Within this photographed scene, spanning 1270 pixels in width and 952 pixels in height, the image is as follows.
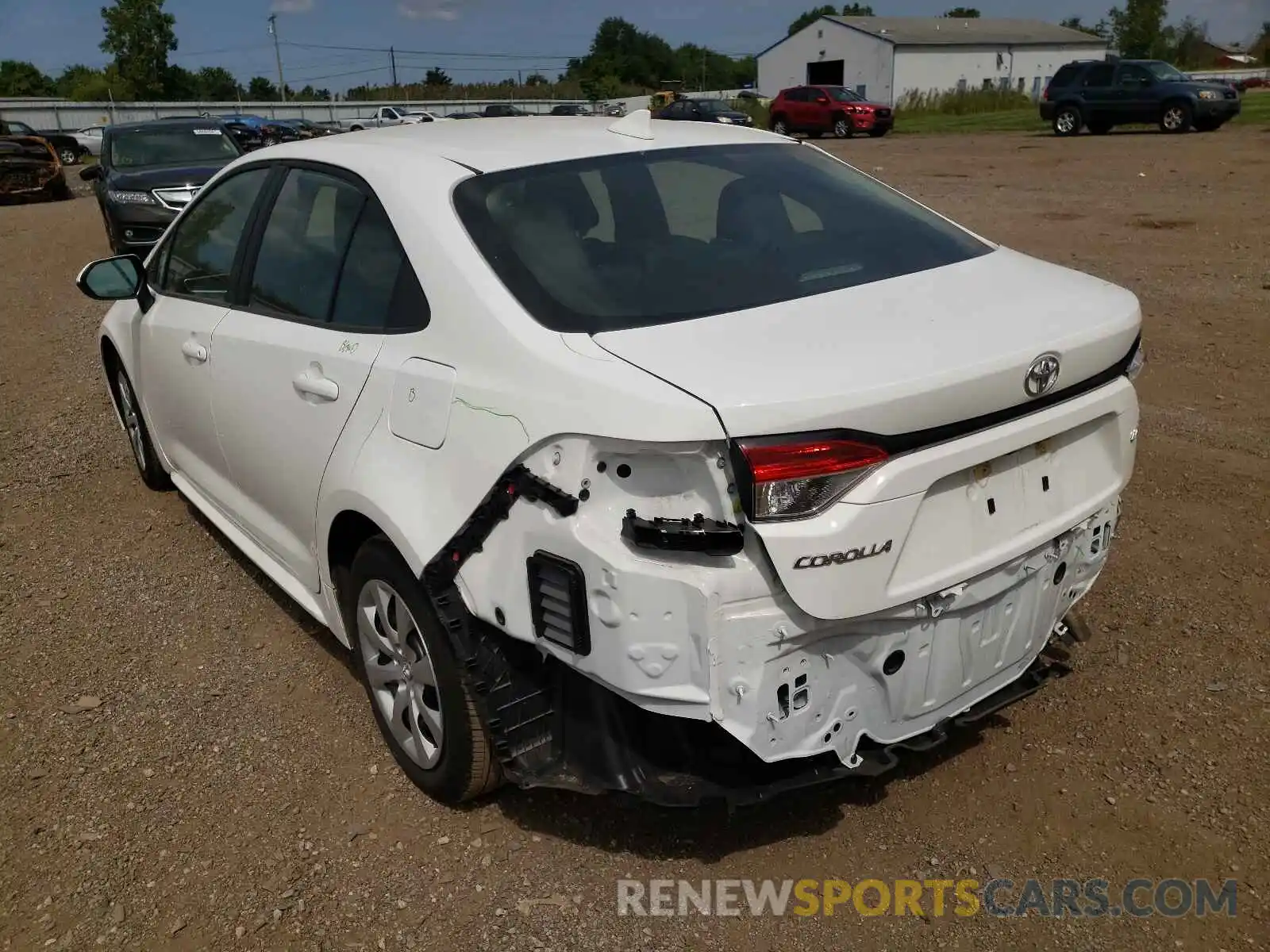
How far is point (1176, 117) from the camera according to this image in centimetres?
2380

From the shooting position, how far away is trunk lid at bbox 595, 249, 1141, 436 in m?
2.05

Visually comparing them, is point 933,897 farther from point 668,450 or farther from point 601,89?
point 601,89

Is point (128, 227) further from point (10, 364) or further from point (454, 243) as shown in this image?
point (454, 243)

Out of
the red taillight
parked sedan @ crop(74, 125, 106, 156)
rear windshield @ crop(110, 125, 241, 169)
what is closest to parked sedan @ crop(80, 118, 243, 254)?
rear windshield @ crop(110, 125, 241, 169)

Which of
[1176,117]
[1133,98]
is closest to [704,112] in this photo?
[1133,98]

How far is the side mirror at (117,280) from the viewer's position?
4.22m

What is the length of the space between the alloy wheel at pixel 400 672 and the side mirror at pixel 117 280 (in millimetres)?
2170

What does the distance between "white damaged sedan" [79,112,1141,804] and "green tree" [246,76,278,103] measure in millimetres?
92925

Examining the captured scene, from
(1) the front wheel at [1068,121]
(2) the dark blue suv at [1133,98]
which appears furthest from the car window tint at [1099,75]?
(1) the front wheel at [1068,121]

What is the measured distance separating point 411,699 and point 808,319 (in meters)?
1.51

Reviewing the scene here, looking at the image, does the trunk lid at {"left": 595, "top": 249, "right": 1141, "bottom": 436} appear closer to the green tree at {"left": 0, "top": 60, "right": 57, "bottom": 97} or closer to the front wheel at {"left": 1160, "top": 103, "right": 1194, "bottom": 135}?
the front wheel at {"left": 1160, "top": 103, "right": 1194, "bottom": 135}

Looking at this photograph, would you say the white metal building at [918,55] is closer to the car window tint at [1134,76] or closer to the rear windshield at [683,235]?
the car window tint at [1134,76]

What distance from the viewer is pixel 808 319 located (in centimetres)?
238

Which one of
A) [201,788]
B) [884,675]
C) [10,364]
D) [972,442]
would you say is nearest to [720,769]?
[884,675]
